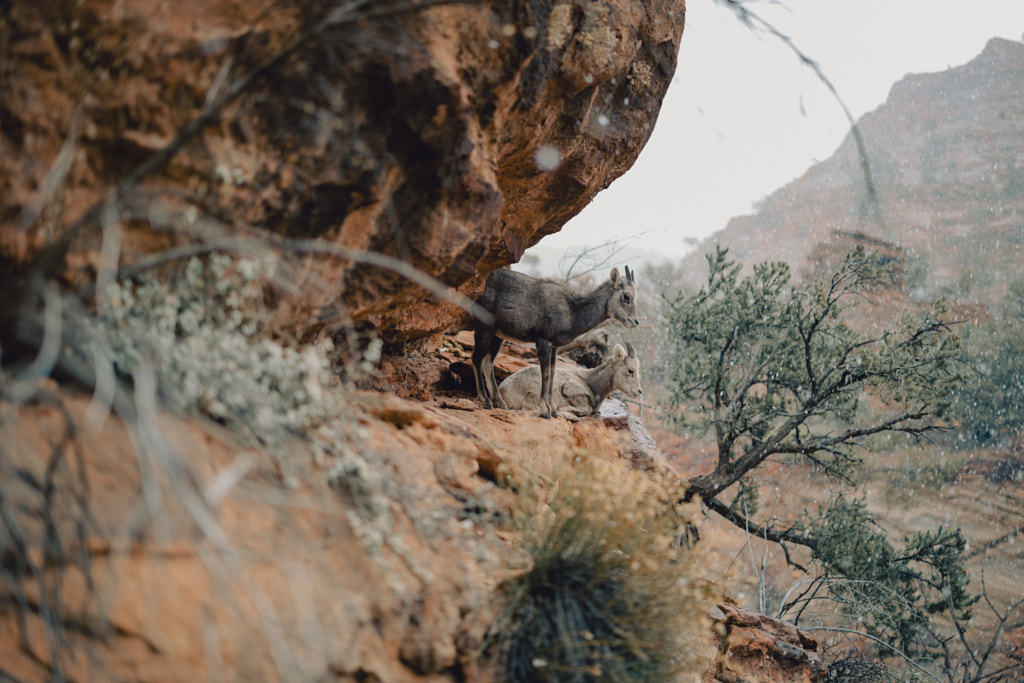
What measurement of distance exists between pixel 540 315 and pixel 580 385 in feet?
7.12

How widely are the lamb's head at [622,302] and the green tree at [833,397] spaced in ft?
11.9

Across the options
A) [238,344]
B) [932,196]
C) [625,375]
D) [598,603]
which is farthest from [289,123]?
[932,196]

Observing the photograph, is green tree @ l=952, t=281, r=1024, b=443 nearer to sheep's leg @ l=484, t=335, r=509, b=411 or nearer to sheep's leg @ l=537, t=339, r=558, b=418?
sheep's leg @ l=537, t=339, r=558, b=418

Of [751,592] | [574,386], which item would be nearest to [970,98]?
[751,592]

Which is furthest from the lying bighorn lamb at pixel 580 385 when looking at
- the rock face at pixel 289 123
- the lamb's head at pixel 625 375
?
the rock face at pixel 289 123

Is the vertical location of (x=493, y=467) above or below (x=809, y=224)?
below

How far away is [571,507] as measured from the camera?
3.36m

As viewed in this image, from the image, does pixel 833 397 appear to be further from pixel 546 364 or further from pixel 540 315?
pixel 540 315

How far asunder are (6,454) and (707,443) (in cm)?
2594

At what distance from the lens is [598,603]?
10.4 ft

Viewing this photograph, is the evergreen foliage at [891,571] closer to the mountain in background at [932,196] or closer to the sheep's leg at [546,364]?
the sheep's leg at [546,364]

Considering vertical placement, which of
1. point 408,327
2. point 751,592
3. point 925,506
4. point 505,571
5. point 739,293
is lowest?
point 751,592

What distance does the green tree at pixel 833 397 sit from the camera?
10133 millimetres

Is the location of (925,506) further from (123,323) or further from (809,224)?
(809,224)
